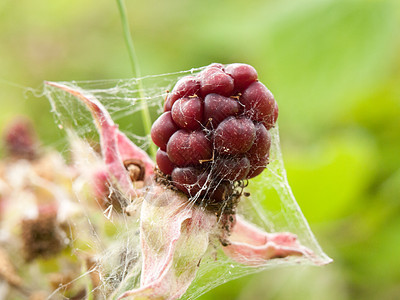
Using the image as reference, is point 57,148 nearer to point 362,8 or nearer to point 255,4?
point 362,8

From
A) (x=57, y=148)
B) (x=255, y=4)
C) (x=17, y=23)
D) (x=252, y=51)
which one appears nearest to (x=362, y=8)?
(x=252, y=51)

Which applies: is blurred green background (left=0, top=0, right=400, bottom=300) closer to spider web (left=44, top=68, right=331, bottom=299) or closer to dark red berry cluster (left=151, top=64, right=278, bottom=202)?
spider web (left=44, top=68, right=331, bottom=299)

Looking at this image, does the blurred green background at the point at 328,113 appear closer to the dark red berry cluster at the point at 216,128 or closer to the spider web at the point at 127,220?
the spider web at the point at 127,220

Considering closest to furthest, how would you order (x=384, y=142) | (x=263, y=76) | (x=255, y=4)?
(x=384, y=142)
(x=263, y=76)
(x=255, y=4)

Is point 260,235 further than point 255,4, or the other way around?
point 255,4

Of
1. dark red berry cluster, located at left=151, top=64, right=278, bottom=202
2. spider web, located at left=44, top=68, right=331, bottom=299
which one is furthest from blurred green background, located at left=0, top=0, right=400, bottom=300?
dark red berry cluster, located at left=151, top=64, right=278, bottom=202

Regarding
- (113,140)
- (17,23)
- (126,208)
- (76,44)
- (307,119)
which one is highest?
(17,23)

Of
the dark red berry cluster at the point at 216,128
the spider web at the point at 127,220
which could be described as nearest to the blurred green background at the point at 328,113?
the spider web at the point at 127,220
